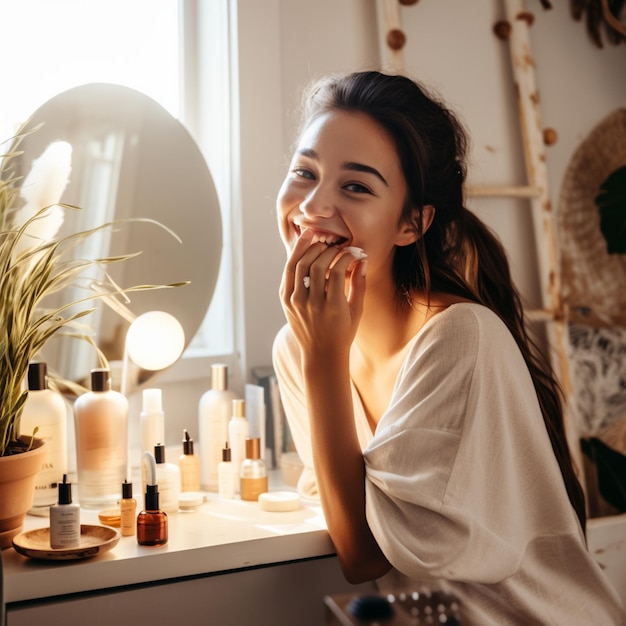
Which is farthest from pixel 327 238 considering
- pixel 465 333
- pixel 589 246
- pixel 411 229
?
pixel 589 246

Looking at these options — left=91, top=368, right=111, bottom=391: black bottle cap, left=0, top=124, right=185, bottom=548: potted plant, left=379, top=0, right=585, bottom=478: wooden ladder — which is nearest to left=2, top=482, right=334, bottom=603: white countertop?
left=0, top=124, right=185, bottom=548: potted plant

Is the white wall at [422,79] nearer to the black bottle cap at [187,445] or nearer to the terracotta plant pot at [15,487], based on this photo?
the black bottle cap at [187,445]

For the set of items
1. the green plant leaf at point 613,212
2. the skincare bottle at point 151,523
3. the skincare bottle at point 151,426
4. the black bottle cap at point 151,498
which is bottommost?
the skincare bottle at point 151,523

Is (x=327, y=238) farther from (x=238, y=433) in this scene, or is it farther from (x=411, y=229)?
(x=238, y=433)

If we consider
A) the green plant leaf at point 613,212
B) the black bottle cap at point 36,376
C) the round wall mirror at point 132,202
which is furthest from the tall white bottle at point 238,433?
the green plant leaf at point 613,212

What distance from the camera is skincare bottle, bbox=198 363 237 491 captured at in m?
1.41

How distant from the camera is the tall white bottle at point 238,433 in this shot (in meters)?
1.37

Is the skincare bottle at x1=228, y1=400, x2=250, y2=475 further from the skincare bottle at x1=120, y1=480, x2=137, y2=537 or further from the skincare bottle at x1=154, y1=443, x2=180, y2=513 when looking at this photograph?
the skincare bottle at x1=120, y1=480, x2=137, y2=537

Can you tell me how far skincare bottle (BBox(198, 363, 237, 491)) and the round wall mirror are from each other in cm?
17

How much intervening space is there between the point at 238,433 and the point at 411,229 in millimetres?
486

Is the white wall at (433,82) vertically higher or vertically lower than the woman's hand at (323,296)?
higher

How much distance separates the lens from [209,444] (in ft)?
4.64

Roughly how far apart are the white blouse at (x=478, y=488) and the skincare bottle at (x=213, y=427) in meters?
0.41

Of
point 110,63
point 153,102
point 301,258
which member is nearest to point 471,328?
point 301,258
